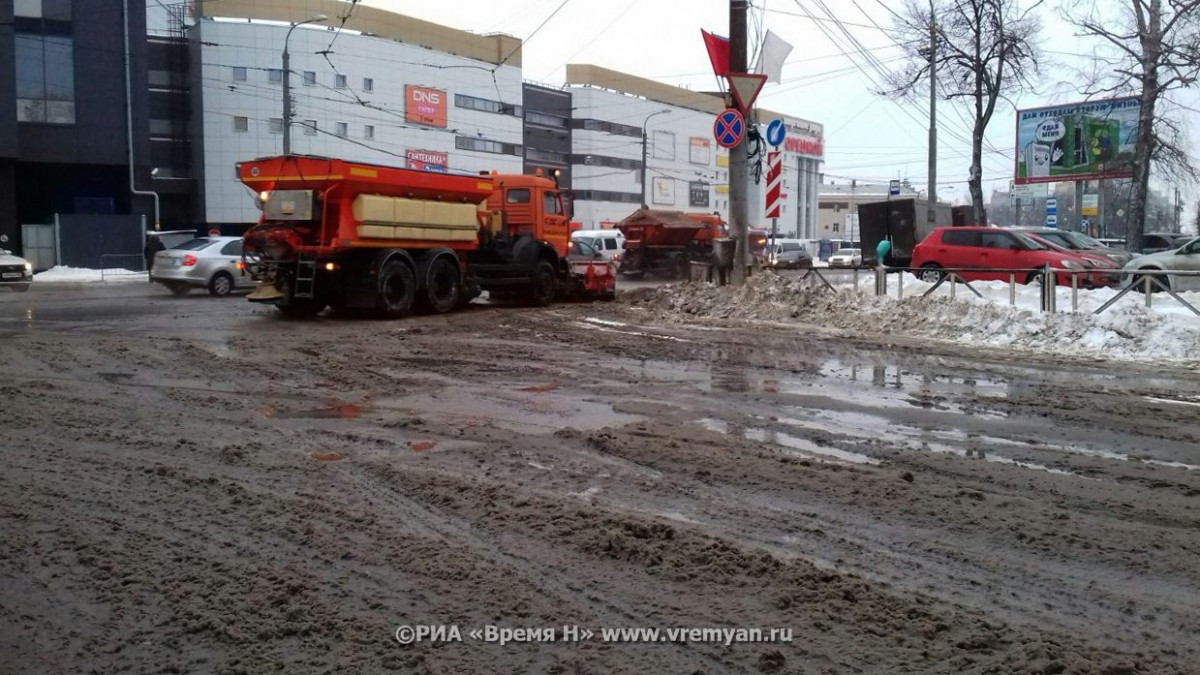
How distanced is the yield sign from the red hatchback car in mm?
5090

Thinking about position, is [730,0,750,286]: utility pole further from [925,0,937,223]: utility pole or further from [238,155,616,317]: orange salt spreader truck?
[925,0,937,223]: utility pole

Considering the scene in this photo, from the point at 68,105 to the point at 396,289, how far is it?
33.8 m

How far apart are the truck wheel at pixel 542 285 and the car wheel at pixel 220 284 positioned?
8.56 metres

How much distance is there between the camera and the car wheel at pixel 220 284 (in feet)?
79.0

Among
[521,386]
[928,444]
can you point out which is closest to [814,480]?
[928,444]

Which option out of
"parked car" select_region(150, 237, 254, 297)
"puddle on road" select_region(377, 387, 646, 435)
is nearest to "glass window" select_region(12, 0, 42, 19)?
"parked car" select_region(150, 237, 254, 297)

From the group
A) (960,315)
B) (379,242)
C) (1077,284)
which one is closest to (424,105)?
(379,242)

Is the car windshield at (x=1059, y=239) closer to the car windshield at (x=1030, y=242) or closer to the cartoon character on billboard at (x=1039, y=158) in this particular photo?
the car windshield at (x=1030, y=242)

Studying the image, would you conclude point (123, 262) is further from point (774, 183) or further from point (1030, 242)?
point (1030, 242)

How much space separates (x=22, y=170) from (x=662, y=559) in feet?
160

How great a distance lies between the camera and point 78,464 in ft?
20.9

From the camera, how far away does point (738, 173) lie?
19.2 metres

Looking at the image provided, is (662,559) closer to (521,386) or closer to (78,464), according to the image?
(78,464)

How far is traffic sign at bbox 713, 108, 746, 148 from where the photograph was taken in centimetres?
1789
